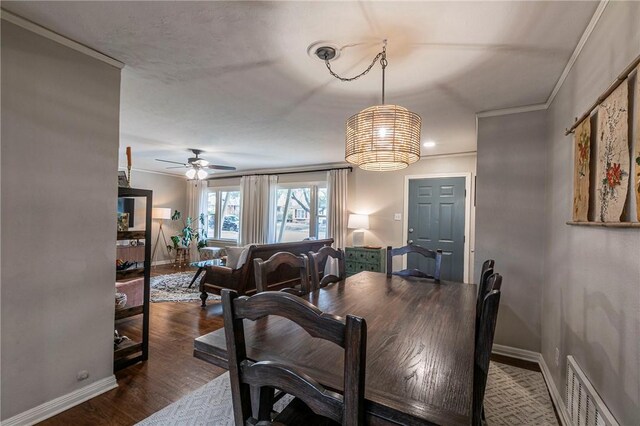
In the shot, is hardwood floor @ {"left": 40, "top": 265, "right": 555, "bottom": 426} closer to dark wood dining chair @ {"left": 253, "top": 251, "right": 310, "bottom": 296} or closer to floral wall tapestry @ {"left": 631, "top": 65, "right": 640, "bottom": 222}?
dark wood dining chair @ {"left": 253, "top": 251, "right": 310, "bottom": 296}

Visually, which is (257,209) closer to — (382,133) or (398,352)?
(382,133)

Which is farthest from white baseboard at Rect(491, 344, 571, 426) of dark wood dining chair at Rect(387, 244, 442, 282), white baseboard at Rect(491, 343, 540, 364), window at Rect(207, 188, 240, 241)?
window at Rect(207, 188, 240, 241)

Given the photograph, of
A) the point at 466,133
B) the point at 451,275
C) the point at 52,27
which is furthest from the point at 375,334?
the point at 451,275

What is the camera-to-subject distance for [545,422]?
1.88 metres

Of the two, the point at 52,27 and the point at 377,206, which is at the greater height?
the point at 52,27

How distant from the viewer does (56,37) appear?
178 centimetres

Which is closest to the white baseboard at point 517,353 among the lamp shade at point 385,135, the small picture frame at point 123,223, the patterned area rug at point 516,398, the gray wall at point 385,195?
the patterned area rug at point 516,398

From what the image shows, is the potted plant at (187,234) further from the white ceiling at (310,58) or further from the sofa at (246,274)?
the white ceiling at (310,58)

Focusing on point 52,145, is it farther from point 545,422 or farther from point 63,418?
point 545,422

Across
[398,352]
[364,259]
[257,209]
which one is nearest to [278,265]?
[398,352]

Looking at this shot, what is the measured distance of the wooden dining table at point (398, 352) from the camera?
31.3 inches

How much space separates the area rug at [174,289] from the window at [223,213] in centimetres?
168

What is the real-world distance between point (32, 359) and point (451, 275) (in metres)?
4.90

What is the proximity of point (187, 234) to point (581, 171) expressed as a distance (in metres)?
7.55
